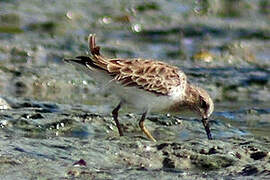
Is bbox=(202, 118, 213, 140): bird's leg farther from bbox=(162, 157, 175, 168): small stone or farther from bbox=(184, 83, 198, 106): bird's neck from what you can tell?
bbox=(162, 157, 175, 168): small stone

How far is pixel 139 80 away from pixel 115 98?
8.98 feet

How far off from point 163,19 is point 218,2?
1875mm

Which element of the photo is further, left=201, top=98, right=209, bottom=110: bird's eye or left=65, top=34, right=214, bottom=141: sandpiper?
left=201, top=98, right=209, bottom=110: bird's eye

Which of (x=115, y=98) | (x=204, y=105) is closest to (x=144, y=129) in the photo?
(x=204, y=105)

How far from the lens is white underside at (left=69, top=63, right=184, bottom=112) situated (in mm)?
8203

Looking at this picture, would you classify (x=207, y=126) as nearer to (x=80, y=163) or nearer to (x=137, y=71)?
(x=137, y=71)

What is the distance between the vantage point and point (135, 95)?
328 inches

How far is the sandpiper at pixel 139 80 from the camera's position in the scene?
26.7 feet

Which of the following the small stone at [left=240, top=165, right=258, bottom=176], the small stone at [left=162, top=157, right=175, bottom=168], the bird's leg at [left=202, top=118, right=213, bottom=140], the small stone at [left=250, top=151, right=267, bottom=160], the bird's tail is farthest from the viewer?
the bird's leg at [left=202, top=118, right=213, bottom=140]

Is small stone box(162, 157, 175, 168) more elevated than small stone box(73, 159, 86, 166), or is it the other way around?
small stone box(73, 159, 86, 166)

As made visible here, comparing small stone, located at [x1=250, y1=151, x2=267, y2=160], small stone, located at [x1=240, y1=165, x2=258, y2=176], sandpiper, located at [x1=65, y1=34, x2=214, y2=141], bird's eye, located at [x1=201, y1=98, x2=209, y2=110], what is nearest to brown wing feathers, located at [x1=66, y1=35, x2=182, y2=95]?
sandpiper, located at [x1=65, y1=34, x2=214, y2=141]

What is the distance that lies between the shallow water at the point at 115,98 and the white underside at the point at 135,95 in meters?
0.38

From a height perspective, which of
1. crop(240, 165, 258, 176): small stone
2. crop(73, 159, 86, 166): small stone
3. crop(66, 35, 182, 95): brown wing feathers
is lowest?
crop(73, 159, 86, 166): small stone

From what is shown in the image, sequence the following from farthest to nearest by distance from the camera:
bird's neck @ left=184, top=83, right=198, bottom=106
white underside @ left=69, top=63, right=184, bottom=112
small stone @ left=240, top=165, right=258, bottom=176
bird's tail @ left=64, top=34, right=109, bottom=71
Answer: bird's neck @ left=184, top=83, right=198, bottom=106 < white underside @ left=69, top=63, right=184, bottom=112 < bird's tail @ left=64, top=34, right=109, bottom=71 < small stone @ left=240, top=165, right=258, bottom=176
